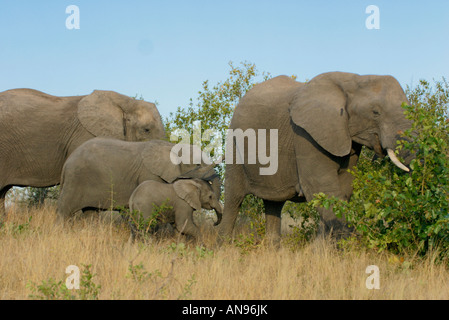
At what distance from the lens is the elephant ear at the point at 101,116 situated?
35.4 feet

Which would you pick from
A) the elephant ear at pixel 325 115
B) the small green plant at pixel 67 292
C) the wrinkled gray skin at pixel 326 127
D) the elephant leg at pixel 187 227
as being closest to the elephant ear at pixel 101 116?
Result: the elephant leg at pixel 187 227

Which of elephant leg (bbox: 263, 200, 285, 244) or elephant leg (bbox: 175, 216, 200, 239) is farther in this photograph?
elephant leg (bbox: 263, 200, 285, 244)

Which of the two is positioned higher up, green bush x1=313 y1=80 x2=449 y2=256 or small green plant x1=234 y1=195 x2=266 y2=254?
green bush x1=313 y1=80 x2=449 y2=256

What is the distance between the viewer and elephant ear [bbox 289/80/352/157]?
743 centimetres

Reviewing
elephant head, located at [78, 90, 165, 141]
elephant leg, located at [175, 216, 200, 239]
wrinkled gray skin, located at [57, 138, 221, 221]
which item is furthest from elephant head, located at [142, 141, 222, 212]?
elephant head, located at [78, 90, 165, 141]

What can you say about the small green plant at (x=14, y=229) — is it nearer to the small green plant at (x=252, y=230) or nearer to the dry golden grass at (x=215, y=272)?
the dry golden grass at (x=215, y=272)

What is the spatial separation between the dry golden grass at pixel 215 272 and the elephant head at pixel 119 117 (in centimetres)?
321

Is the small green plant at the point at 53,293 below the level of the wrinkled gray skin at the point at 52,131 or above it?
below

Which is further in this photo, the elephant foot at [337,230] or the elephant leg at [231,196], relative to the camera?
the elephant leg at [231,196]

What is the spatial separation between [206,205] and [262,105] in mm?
1737

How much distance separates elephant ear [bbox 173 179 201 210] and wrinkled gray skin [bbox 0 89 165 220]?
7.58 feet

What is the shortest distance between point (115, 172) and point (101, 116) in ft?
6.25

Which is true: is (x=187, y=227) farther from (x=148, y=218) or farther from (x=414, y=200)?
(x=414, y=200)

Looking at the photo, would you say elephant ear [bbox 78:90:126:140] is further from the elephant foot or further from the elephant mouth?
the elephant mouth
